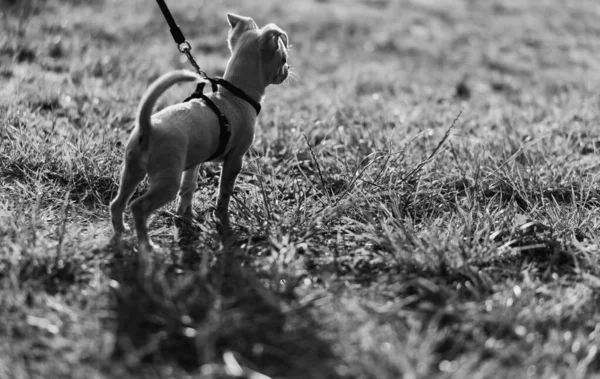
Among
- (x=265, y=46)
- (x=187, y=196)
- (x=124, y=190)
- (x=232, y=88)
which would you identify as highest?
(x=265, y=46)

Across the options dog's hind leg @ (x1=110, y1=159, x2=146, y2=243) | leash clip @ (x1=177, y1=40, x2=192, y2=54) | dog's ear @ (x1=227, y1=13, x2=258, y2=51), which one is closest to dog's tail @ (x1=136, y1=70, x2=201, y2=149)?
dog's hind leg @ (x1=110, y1=159, x2=146, y2=243)

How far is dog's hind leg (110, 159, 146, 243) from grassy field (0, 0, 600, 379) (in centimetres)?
10

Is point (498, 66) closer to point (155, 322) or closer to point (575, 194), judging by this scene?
point (575, 194)

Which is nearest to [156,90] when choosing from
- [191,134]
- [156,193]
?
[191,134]

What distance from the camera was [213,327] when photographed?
8.42 feet

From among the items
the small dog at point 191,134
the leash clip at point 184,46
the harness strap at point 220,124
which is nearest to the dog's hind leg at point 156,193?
the small dog at point 191,134

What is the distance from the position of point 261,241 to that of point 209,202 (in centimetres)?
61

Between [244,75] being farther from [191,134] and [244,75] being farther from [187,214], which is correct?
[187,214]

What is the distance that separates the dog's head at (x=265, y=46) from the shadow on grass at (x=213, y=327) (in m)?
1.19

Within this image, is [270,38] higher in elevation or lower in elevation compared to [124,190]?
higher

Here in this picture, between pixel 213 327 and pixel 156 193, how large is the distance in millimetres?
787

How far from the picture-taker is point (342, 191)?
3.94 meters

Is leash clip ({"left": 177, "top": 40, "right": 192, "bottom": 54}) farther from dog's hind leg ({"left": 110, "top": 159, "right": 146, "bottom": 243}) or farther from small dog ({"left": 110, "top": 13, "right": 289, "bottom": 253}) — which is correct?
dog's hind leg ({"left": 110, "top": 159, "right": 146, "bottom": 243})

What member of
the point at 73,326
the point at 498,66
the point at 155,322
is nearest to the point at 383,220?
the point at 155,322
